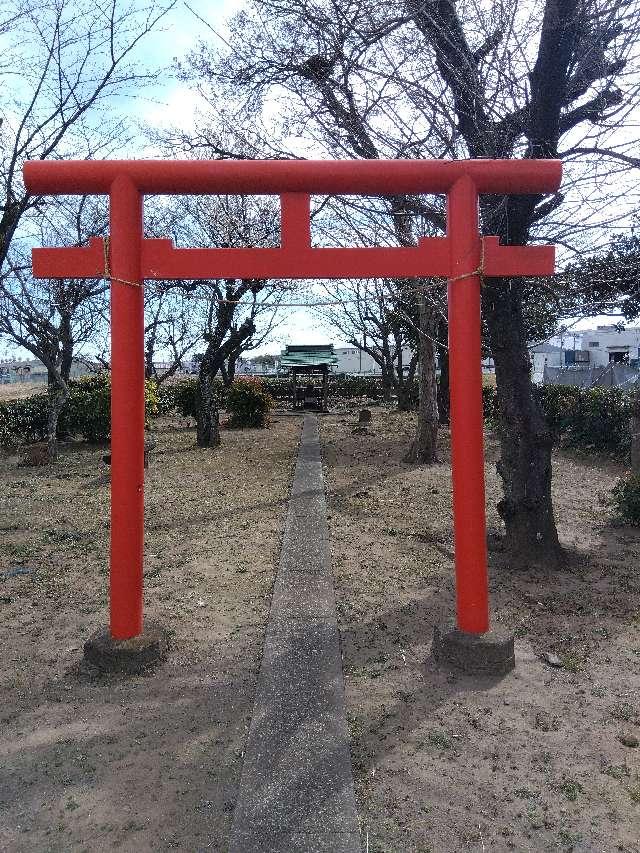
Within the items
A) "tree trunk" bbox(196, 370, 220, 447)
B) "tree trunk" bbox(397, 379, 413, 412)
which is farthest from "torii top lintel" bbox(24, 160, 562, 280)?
"tree trunk" bbox(397, 379, 413, 412)

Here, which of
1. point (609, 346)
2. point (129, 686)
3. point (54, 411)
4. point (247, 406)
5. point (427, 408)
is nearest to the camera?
point (129, 686)

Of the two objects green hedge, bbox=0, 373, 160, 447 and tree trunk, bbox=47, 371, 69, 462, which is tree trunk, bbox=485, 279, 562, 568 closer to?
tree trunk, bbox=47, 371, 69, 462

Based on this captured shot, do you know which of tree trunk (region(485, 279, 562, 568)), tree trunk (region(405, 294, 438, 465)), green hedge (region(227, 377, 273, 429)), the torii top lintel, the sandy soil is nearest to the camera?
the torii top lintel

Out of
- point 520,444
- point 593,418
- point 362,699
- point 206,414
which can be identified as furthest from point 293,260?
point 206,414

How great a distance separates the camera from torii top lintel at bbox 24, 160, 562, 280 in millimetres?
3045

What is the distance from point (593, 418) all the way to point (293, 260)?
9291 millimetres

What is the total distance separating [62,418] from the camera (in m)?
12.6

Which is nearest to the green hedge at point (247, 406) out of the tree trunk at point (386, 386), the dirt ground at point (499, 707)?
the dirt ground at point (499, 707)

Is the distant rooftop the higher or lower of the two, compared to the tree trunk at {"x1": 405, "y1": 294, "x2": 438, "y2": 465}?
higher

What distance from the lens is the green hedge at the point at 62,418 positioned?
12.4m

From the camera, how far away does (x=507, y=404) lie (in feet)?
15.9

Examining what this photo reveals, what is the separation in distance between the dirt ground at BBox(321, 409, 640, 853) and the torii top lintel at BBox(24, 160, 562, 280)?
211 cm

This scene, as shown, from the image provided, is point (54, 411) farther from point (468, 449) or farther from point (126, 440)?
point (468, 449)

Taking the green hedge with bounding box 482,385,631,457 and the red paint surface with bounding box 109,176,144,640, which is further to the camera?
the green hedge with bounding box 482,385,631,457
